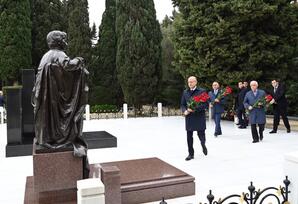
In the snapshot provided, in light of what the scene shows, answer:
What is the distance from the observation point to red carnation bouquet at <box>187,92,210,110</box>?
7504 mm

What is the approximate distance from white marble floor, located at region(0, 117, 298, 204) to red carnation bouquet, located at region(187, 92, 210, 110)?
1.32 meters

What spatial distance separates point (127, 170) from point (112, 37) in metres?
18.7

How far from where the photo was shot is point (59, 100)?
534cm

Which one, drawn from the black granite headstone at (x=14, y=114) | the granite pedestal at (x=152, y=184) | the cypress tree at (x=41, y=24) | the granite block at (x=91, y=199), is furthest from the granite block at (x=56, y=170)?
the cypress tree at (x=41, y=24)

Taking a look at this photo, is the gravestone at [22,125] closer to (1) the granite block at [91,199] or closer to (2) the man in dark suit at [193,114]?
(2) the man in dark suit at [193,114]

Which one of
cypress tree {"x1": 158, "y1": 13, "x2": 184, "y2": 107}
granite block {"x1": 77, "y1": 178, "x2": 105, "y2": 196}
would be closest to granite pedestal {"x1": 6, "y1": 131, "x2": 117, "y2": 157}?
granite block {"x1": 77, "y1": 178, "x2": 105, "y2": 196}

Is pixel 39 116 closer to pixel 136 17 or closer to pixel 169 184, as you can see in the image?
pixel 169 184

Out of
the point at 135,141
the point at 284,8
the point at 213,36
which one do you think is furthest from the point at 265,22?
the point at 135,141

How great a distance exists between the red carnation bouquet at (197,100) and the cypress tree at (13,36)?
1736cm

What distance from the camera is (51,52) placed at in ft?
17.8

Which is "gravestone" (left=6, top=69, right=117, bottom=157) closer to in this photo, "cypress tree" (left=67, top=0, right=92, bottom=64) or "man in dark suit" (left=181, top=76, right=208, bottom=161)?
"man in dark suit" (left=181, top=76, right=208, bottom=161)

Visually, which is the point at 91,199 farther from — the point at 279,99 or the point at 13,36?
the point at 13,36

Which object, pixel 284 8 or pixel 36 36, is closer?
pixel 284 8

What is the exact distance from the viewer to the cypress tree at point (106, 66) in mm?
23422
